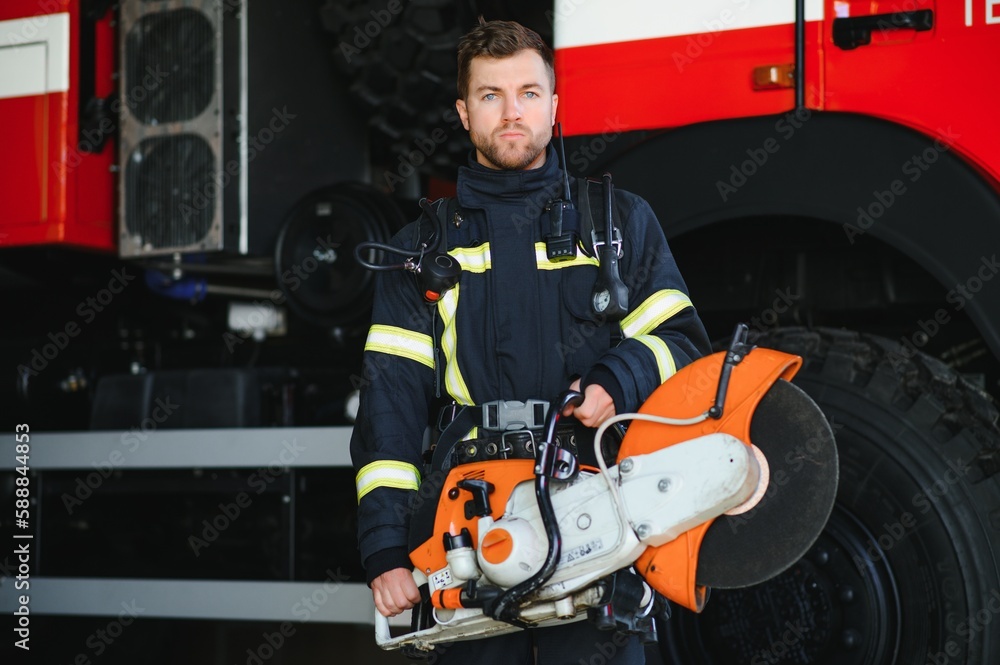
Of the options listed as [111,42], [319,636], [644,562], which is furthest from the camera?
[111,42]

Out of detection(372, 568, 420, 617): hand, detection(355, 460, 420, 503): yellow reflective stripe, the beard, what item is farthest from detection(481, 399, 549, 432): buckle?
the beard

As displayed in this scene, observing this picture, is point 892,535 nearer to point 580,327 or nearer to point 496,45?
point 580,327

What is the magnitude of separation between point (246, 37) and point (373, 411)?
1.47 m

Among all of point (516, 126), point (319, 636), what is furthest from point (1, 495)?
point (516, 126)

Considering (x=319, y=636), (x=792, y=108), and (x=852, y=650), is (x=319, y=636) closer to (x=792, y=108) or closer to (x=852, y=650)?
(x=852, y=650)

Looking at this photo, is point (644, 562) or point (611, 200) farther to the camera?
point (611, 200)

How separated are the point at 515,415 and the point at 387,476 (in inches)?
9.7

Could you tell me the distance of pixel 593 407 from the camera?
1.69m

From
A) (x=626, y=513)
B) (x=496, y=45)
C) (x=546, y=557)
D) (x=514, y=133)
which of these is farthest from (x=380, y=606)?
(x=496, y=45)

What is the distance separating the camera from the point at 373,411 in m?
1.92

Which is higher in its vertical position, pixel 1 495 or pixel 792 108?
pixel 792 108

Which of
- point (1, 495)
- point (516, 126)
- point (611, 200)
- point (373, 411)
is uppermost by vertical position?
point (516, 126)

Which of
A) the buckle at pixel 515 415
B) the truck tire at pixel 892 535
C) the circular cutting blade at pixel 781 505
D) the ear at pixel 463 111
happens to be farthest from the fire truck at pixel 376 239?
the buckle at pixel 515 415

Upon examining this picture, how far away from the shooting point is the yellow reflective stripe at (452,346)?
1912 mm
